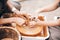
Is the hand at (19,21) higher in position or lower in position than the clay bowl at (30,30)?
higher

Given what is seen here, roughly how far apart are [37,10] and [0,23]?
53 centimetres

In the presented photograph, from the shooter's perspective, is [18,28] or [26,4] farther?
[26,4]

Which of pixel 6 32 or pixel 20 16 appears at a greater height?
pixel 20 16

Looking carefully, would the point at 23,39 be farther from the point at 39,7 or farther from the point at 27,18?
the point at 39,7

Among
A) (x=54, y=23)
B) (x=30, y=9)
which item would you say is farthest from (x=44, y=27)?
(x=30, y=9)

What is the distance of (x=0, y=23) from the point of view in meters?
1.05

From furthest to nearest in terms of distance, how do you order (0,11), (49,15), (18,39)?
(49,15)
(0,11)
(18,39)

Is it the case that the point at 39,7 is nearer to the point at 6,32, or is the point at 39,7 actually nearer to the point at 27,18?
the point at 27,18

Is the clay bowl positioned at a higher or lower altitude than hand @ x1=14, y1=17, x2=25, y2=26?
lower

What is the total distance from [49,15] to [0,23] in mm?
581

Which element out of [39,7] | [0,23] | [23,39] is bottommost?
[23,39]

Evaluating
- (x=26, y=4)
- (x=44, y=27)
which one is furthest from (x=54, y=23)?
(x=26, y=4)

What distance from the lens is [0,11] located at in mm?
1212

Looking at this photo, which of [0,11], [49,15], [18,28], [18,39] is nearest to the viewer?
[18,39]
